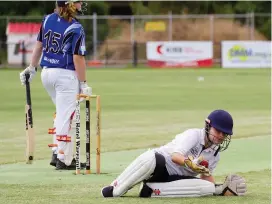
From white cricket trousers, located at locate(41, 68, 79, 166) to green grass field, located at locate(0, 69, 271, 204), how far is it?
31 cm

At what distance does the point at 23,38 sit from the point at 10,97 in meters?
23.0

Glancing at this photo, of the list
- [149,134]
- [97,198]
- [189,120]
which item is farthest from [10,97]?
[97,198]

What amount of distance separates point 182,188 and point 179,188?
0.03m

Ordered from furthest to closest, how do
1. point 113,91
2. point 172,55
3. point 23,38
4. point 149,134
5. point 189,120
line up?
point 23,38 < point 172,55 < point 113,91 < point 189,120 < point 149,134

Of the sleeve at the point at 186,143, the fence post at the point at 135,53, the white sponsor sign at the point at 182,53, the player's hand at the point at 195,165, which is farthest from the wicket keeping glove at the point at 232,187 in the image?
the fence post at the point at 135,53

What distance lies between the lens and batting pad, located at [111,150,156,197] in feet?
27.8

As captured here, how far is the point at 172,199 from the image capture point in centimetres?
850

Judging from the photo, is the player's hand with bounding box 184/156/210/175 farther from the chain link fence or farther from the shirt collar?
the chain link fence

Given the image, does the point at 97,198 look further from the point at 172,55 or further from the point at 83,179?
the point at 172,55

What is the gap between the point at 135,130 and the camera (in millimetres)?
15781

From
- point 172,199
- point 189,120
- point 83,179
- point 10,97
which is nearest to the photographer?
point 172,199

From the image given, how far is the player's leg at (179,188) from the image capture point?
337 inches

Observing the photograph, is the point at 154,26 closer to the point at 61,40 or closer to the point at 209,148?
the point at 61,40

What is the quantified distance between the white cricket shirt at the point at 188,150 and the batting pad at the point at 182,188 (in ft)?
0.44
